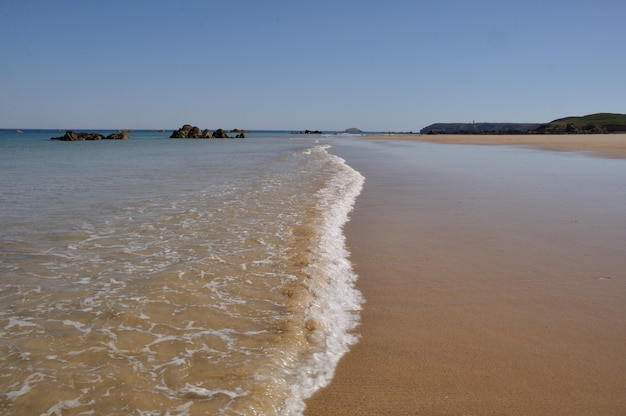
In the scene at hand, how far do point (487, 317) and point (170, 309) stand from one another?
322 cm

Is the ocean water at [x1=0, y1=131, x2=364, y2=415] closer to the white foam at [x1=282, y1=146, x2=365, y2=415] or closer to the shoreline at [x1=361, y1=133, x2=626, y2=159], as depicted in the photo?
the white foam at [x1=282, y1=146, x2=365, y2=415]

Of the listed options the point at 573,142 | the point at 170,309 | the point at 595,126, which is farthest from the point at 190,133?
the point at 170,309

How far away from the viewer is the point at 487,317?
4348 mm

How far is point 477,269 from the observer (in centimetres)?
572

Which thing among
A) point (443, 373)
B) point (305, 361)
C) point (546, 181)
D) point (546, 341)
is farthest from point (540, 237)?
point (546, 181)

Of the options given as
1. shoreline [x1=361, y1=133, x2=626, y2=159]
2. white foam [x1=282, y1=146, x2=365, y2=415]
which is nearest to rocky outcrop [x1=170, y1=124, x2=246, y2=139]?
shoreline [x1=361, y1=133, x2=626, y2=159]

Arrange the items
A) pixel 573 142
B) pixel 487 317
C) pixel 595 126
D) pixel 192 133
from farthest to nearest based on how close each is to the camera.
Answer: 1. pixel 595 126
2. pixel 192 133
3. pixel 573 142
4. pixel 487 317

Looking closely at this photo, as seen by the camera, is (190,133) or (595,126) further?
(595,126)

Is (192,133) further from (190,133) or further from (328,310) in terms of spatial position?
(328,310)

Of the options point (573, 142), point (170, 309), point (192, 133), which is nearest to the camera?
point (170, 309)

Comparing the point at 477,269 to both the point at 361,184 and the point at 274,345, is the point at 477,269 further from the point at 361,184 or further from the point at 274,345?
the point at 361,184

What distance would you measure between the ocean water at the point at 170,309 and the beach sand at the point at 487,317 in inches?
14.6

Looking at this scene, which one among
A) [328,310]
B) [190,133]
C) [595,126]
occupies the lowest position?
[328,310]

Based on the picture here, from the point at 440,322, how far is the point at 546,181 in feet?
39.5
